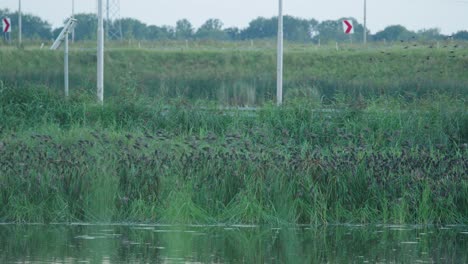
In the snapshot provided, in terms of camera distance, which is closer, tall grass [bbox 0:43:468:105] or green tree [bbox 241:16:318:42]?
tall grass [bbox 0:43:468:105]

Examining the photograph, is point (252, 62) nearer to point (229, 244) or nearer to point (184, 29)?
point (229, 244)

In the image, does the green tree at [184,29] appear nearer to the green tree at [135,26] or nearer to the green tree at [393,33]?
the green tree at [135,26]

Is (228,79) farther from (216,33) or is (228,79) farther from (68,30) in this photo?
(216,33)

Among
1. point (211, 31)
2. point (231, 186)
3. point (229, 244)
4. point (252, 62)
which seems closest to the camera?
point (229, 244)

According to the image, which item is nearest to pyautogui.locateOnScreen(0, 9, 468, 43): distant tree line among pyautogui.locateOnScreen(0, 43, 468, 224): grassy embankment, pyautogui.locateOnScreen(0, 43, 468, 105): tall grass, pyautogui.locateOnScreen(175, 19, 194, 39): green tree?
pyautogui.locateOnScreen(175, 19, 194, 39): green tree

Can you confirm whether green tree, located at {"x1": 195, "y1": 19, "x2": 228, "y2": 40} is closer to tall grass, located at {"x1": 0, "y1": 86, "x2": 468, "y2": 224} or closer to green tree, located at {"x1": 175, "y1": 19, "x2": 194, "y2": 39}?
green tree, located at {"x1": 175, "y1": 19, "x2": 194, "y2": 39}

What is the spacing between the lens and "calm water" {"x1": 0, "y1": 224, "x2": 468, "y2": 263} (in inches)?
478

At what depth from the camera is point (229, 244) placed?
13.3 m

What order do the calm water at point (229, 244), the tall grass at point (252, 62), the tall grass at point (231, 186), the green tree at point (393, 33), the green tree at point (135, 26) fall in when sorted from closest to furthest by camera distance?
the calm water at point (229, 244), the tall grass at point (231, 186), the tall grass at point (252, 62), the green tree at point (393, 33), the green tree at point (135, 26)

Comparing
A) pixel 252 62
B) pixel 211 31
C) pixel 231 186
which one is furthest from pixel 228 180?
pixel 211 31

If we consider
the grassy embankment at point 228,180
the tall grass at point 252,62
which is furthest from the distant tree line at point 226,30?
the grassy embankment at point 228,180

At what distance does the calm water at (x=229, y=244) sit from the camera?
12133 mm

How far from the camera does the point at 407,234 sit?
1447cm

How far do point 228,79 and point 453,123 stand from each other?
23.2 m
